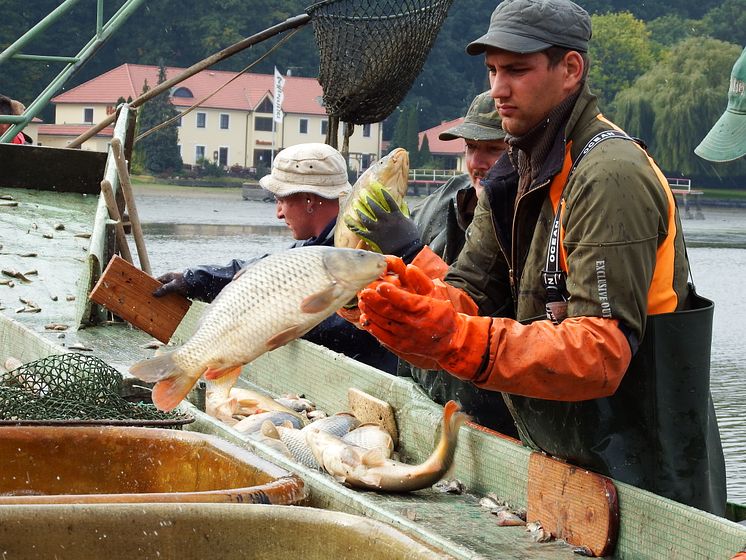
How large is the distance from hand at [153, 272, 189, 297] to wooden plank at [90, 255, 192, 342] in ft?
0.13

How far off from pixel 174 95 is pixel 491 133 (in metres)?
84.3

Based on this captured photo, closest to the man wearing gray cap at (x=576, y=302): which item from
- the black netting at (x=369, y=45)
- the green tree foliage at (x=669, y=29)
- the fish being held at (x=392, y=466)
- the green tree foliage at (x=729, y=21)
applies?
the fish being held at (x=392, y=466)

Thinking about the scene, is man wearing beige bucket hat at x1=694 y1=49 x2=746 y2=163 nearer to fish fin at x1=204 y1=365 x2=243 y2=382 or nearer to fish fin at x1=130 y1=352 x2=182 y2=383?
fish fin at x1=204 y1=365 x2=243 y2=382

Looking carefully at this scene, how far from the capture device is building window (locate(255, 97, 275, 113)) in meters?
90.8

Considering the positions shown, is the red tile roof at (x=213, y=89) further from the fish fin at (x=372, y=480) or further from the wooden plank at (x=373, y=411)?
the fish fin at (x=372, y=480)

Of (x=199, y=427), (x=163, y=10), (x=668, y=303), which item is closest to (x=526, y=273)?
(x=668, y=303)

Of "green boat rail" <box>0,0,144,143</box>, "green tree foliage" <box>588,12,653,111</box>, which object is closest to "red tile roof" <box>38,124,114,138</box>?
"green tree foliage" <box>588,12,653,111</box>

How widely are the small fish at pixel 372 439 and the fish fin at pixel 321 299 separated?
108cm

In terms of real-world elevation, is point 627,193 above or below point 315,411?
above

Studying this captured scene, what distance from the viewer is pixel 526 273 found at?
3.76m

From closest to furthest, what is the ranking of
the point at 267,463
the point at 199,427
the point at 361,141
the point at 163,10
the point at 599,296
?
1. the point at 599,296
2. the point at 267,463
3. the point at 199,427
4. the point at 163,10
5. the point at 361,141

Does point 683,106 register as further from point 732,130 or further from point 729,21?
point 732,130

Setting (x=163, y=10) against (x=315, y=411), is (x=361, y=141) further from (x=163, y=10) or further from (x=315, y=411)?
(x=315, y=411)

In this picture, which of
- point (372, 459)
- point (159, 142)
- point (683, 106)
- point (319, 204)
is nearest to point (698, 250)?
point (683, 106)
